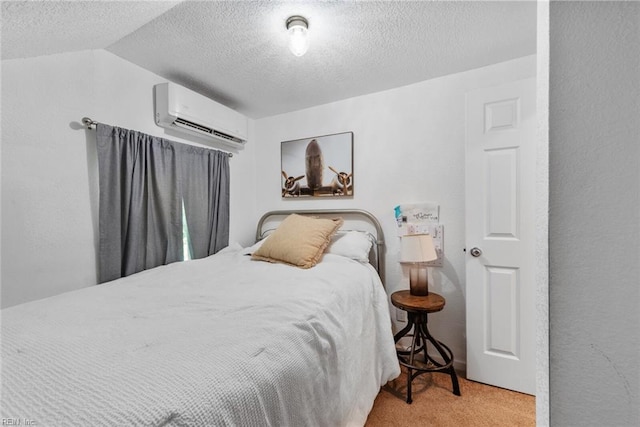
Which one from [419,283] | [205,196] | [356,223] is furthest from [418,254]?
[205,196]

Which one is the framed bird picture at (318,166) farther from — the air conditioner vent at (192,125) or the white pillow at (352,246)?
the air conditioner vent at (192,125)

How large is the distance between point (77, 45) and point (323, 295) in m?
2.03

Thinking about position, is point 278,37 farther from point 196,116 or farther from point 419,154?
point 419,154

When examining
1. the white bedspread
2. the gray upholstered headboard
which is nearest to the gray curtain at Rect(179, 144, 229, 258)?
the gray upholstered headboard

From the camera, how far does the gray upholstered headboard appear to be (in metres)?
2.27

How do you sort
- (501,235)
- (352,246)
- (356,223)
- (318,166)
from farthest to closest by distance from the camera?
(318,166) → (356,223) → (352,246) → (501,235)

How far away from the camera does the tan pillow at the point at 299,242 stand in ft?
6.18

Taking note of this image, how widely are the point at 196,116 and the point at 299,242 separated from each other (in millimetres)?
1344

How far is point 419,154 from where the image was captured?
7.20 ft

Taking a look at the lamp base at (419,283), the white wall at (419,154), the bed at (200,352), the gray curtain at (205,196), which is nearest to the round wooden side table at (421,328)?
the lamp base at (419,283)

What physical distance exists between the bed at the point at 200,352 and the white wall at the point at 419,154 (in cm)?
73

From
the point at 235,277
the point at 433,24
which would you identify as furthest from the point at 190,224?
the point at 433,24

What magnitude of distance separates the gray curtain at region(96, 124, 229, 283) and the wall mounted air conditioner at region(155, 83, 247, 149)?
161 mm

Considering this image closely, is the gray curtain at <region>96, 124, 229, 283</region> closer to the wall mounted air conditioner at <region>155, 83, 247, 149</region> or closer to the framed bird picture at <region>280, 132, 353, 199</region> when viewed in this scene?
the wall mounted air conditioner at <region>155, 83, 247, 149</region>
